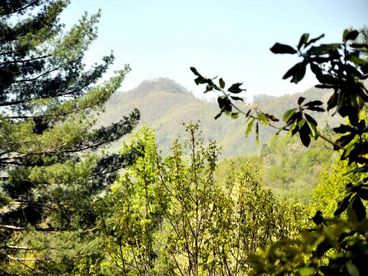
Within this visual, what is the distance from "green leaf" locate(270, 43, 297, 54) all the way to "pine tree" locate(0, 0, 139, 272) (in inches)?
394

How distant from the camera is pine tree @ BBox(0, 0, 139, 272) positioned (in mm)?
11250

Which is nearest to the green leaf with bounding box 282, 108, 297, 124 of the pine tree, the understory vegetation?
the understory vegetation

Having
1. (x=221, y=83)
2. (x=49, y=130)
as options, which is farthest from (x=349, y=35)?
(x=49, y=130)

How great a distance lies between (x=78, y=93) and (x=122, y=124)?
2103 millimetres

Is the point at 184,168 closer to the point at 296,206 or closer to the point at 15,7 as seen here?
the point at 296,206

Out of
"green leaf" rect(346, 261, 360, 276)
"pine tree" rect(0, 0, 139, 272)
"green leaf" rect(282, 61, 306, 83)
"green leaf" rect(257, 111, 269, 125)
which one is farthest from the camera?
"pine tree" rect(0, 0, 139, 272)

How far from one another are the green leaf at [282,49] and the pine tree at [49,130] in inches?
394

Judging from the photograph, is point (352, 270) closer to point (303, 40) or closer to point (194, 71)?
point (303, 40)

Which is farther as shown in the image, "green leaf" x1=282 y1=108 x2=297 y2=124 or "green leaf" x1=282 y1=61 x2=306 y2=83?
"green leaf" x1=282 y1=108 x2=297 y2=124

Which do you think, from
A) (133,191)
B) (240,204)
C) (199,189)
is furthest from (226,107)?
(240,204)

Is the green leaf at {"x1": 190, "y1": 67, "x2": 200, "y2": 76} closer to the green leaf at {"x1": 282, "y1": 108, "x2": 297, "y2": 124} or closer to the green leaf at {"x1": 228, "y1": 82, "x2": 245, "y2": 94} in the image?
the green leaf at {"x1": 228, "y1": 82, "x2": 245, "y2": 94}

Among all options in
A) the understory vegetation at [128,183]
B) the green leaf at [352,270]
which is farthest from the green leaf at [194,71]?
the green leaf at [352,270]

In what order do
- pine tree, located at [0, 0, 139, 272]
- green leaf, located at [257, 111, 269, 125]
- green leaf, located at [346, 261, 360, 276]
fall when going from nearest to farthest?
green leaf, located at [346, 261, 360, 276]
green leaf, located at [257, 111, 269, 125]
pine tree, located at [0, 0, 139, 272]

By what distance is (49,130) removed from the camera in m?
12.4
